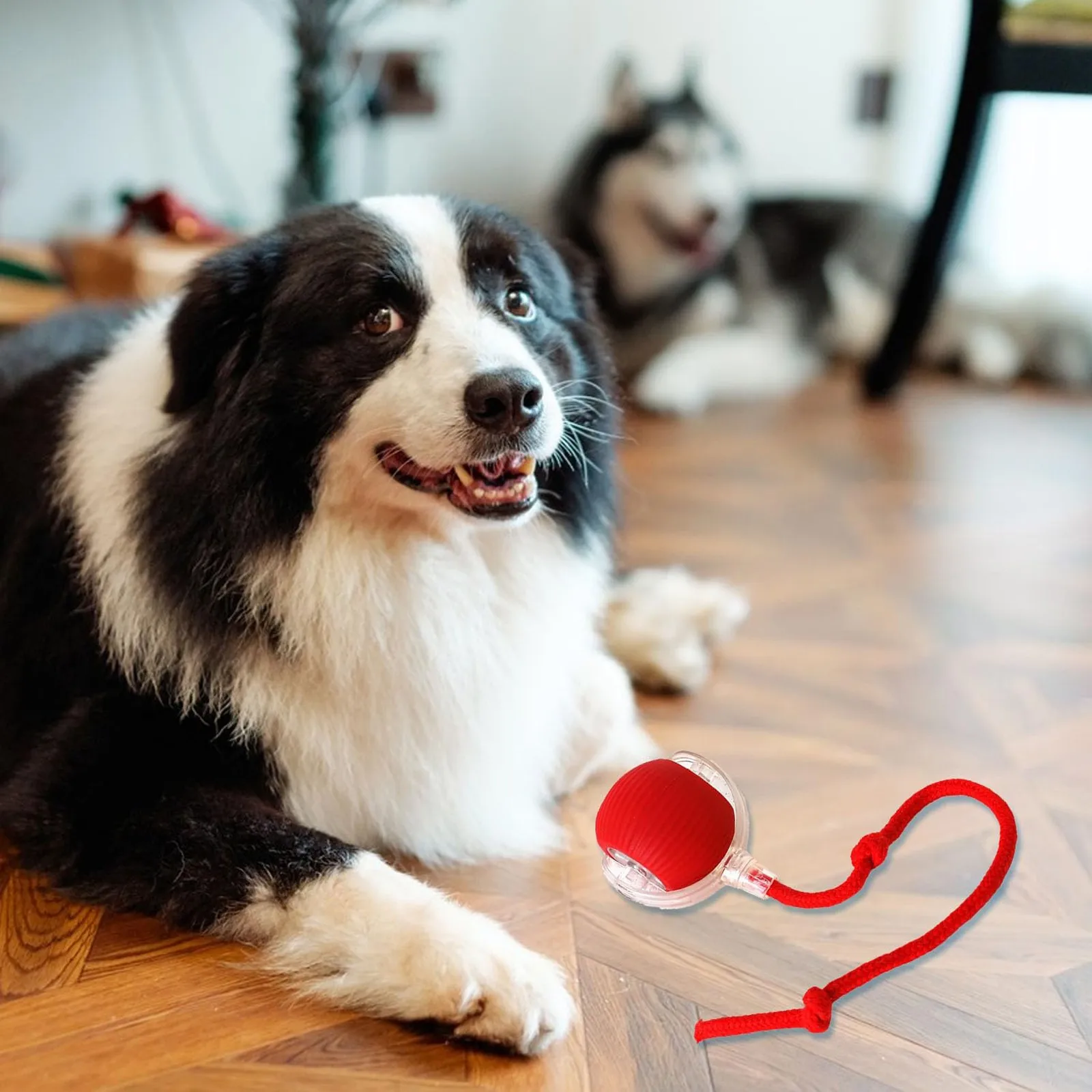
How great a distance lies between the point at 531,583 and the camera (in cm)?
149

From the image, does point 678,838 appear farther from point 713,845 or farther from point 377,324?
point 377,324

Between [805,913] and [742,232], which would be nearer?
[805,913]

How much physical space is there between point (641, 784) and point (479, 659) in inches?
12.6

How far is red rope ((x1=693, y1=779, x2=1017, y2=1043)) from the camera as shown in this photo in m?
1.06

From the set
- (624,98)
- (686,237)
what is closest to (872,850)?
(686,237)

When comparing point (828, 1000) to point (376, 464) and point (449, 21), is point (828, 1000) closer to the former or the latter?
point (376, 464)

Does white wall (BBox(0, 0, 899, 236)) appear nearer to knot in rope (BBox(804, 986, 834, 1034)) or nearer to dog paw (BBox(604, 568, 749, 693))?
dog paw (BBox(604, 568, 749, 693))

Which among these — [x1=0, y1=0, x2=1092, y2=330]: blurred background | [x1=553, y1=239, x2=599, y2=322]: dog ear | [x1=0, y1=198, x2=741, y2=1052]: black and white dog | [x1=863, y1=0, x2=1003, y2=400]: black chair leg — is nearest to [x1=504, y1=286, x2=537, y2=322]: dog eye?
[x1=0, y1=198, x2=741, y2=1052]: black and white dog

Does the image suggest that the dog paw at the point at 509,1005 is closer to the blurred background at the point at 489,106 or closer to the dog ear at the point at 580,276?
the dog ear at the point at 580,276

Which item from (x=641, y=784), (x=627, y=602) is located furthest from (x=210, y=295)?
(x=627, y=602)

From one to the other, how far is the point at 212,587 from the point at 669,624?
89cm

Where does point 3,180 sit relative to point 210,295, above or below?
below

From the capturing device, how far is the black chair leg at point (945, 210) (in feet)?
9.81

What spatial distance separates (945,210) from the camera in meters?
3.28
